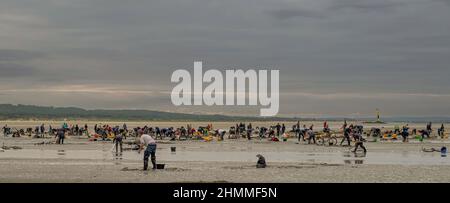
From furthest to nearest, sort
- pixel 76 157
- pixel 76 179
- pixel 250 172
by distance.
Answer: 1. pixel 76 157
2. pixel 250 172
3. pixel 76 179

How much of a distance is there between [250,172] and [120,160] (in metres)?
8.97

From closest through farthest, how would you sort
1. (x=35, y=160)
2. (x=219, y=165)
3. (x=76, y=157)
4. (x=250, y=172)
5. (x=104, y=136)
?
(x=250, y=172)
(x=219, y=165)
(x=35, y=160)
(x=76, y=157)
(x=104, y=136)

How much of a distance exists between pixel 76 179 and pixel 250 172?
23.3 feet

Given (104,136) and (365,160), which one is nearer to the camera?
(365,160)

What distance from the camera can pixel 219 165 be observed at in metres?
29.6

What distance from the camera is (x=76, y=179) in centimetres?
2259
